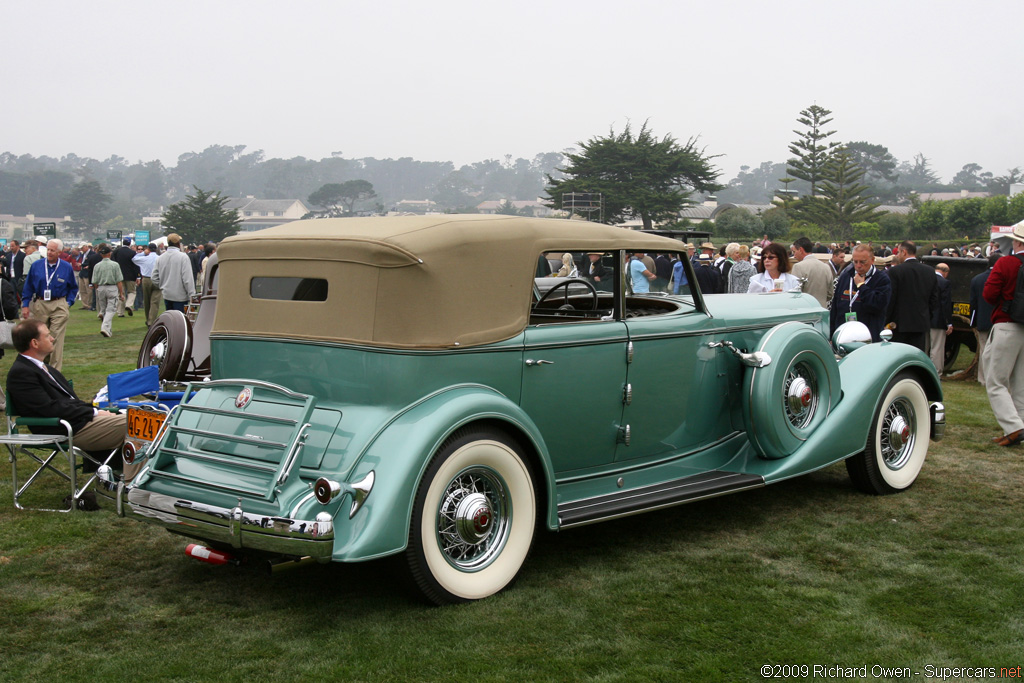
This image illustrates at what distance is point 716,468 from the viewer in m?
5.66

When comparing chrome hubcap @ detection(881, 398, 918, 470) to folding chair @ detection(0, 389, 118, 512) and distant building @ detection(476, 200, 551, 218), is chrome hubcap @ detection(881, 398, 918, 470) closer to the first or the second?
folding chair @ detection(0, 389, 118, 512)

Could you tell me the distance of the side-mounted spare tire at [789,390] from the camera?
5.52 meters

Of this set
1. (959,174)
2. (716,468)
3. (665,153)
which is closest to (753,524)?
(716,468)

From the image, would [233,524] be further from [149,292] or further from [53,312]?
[149,292]

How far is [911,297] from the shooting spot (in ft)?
31.0

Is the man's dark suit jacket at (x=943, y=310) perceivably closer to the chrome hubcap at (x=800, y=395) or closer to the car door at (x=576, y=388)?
the chrome hubcap at (x=800, y=395)

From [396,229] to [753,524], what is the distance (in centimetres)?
300

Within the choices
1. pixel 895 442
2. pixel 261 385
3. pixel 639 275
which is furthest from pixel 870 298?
pixel 261 385

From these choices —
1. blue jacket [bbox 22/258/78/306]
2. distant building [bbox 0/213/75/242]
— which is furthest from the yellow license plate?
distant building [bbox 0/213/75/242]

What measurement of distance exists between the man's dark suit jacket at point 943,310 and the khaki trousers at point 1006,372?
3.75 m

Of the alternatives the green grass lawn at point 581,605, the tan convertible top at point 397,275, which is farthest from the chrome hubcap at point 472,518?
the tan convertible top at point 397,275

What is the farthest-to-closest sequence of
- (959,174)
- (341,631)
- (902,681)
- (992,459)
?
(959,174), (992,459), (341,631), (902,681)

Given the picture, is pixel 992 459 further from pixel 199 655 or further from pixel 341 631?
pixel 199 655

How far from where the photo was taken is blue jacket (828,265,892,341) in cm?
896
